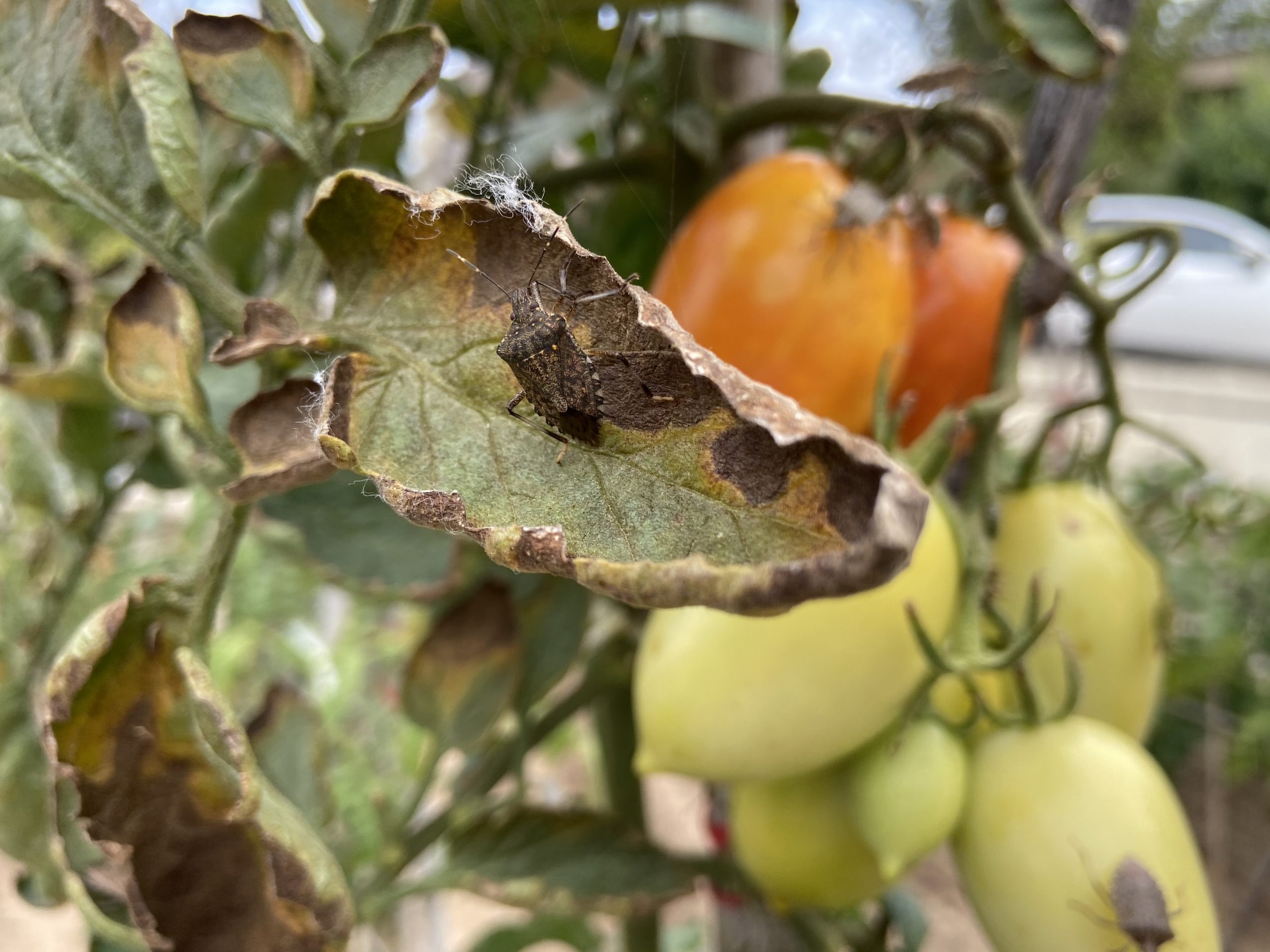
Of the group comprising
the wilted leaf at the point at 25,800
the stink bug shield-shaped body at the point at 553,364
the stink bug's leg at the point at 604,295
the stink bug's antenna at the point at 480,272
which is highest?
→ the stink bug's leg at the point at 604,295

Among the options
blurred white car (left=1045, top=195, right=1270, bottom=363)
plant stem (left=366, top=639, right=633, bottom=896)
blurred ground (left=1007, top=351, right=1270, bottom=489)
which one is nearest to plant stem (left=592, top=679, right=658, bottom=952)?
plant stem (left=366, top=639, right=633, bottom=896)

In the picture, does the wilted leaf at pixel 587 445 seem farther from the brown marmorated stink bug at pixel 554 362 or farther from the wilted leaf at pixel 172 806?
the wilted leaf at pixel 172 806

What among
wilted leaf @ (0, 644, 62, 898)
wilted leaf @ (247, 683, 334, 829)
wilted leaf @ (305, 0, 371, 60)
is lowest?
wilted leaf @ (247, 683, 334, 829)

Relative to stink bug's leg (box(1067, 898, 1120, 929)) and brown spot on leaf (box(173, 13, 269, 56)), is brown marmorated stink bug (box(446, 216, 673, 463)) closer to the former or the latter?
brown spot on leaf (box(173, 13, 269, 56))

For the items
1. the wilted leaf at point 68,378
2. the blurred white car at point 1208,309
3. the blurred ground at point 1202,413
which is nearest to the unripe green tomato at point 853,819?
the wilted leaf at point 68,378

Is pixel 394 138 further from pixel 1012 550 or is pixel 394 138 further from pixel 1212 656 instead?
pixel 1212 656

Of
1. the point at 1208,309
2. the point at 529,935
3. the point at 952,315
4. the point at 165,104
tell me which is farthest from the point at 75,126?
the point at 1208,309
